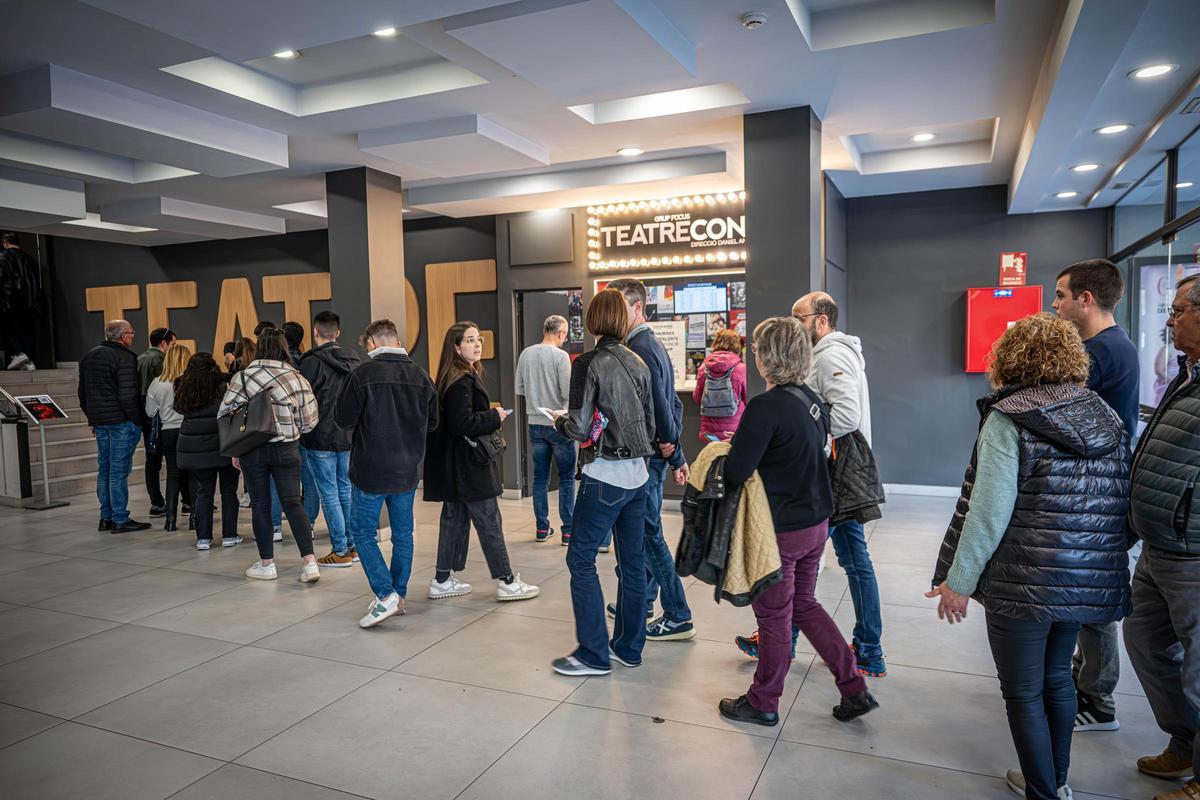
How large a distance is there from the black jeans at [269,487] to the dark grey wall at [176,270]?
4.85 m

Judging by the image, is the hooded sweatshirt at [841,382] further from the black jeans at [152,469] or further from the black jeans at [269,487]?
the black jeans at [152,469]

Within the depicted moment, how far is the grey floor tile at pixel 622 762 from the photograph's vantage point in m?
2.52

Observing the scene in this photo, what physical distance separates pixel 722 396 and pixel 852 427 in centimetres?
241

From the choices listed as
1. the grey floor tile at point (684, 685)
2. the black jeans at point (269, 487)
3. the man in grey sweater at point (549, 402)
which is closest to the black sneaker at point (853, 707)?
the grey floor tile at point (684, 685)

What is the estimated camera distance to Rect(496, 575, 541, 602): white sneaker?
4.47 metres

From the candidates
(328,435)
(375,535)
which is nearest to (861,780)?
(375,535)

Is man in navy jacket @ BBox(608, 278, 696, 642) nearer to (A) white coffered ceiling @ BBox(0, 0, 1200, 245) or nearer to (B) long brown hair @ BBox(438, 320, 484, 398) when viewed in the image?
(B) long brown hair @ BBox(438, 320, 484, 398)

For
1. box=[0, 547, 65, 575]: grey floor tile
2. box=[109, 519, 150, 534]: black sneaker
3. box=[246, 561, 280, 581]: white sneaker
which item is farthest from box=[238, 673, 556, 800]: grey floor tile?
box=[109, 519, 150, 534]: black sneaker

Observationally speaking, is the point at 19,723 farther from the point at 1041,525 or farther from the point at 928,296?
the point at 928,296

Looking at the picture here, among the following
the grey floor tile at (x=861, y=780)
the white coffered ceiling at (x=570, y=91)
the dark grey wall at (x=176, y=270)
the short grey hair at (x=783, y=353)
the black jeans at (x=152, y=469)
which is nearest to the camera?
the grey floor tile at (x=861, y=780)

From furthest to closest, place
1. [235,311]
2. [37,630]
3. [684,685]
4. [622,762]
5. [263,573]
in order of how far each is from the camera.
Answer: [235,311]
[263,573]
[37,630]
[684,685]
[622,762]

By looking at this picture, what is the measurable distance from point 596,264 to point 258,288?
4.74m

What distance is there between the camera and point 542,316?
8742 mm

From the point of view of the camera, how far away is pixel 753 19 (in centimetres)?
370
